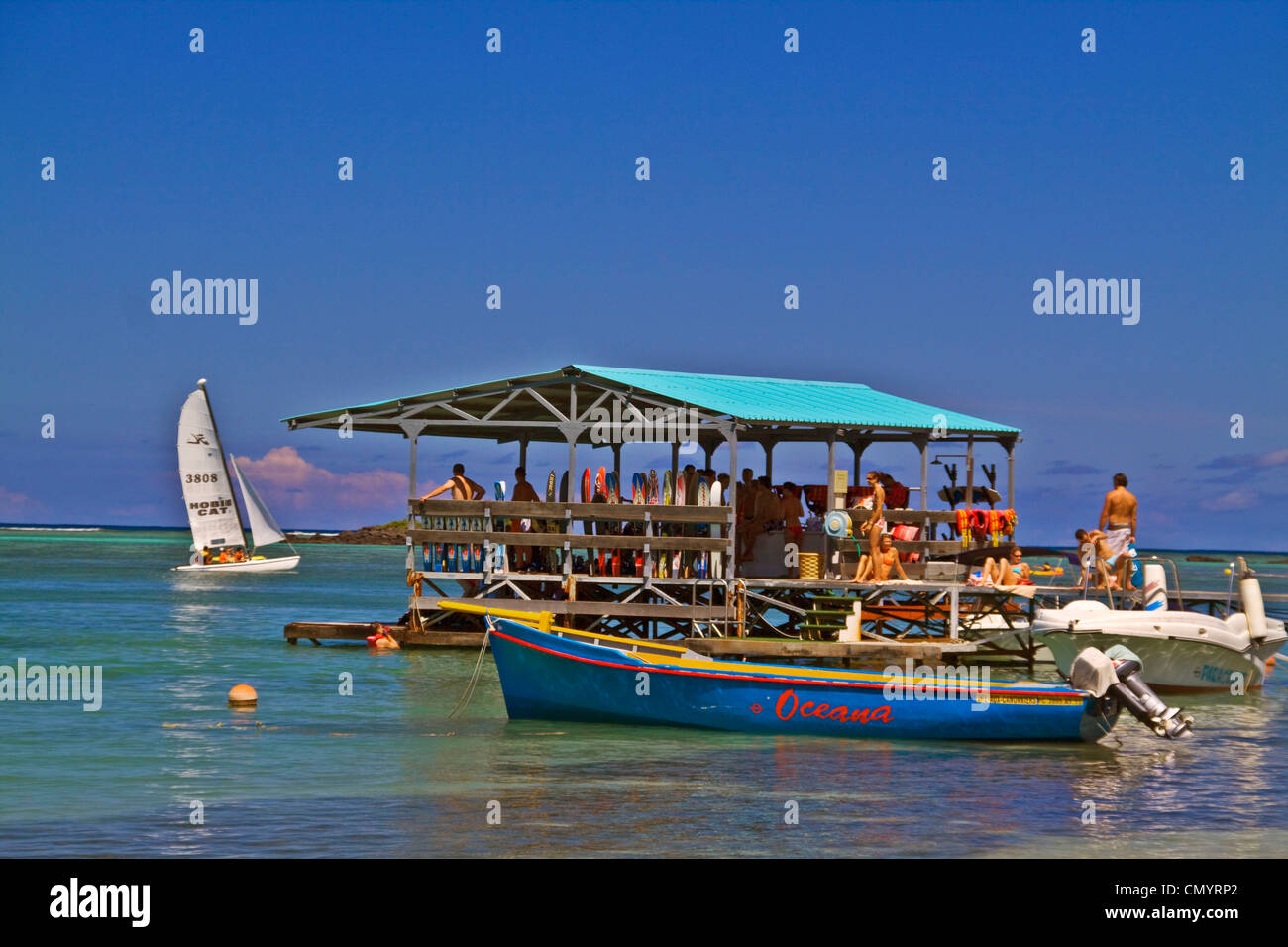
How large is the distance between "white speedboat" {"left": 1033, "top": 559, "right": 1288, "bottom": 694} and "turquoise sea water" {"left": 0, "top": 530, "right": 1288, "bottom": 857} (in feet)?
2.22

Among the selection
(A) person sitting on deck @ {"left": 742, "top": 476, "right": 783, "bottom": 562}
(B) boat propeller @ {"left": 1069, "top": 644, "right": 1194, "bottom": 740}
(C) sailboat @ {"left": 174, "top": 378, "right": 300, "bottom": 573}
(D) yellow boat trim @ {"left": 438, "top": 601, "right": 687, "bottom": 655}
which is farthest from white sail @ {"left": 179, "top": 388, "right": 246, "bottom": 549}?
(B) boat propeller @ {"left": 1069, "top": 644, "right": 1194, "bottom": 740}

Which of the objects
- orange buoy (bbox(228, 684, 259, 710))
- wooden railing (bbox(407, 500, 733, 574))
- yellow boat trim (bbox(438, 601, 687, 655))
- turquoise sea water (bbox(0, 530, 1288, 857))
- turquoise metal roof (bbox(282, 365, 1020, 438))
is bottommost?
turquoise sea water (bbox(0, 530, 1288, 857))

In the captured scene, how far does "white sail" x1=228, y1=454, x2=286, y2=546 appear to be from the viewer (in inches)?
2781

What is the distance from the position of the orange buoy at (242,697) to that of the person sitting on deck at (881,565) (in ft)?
31.6

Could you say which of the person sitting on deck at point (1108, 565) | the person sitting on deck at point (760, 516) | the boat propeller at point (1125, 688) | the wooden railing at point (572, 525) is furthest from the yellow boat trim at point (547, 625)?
the person sitting on deck at point (1108, 565)

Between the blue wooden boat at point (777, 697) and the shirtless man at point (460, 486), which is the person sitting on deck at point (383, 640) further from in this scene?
the blue wooden boat at point (777, 697)

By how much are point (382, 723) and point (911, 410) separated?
1318cm

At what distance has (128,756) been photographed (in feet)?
56.3

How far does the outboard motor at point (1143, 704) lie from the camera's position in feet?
57.7

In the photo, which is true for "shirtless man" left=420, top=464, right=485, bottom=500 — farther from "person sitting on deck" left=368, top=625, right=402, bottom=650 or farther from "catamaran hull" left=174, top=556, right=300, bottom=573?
"catamaran hull" left=174, top=556, right=300, bottom=573

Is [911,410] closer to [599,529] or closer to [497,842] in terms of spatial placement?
[599,529]

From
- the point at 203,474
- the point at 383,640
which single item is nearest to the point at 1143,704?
the point at 383,640
